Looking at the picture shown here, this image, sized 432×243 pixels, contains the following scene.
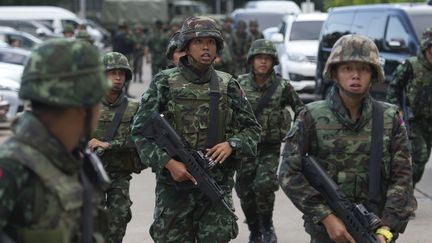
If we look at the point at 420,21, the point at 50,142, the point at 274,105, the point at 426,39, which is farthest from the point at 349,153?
the point at 420,21

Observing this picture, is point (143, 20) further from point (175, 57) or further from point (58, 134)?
point (58, 134)

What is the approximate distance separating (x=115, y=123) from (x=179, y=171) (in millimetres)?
1336

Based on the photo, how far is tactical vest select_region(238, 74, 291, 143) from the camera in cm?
832

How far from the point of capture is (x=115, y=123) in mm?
6961

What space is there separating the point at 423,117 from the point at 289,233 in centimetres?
156

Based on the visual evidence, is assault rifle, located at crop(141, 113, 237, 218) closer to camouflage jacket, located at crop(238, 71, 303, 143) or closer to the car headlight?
camouflage jacket, located at crop(238, 71, 303, 143)

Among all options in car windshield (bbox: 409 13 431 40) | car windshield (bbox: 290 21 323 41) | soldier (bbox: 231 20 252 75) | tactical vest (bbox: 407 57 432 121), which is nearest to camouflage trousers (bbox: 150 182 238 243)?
tactical vest (bbox: 407 57 432 121)

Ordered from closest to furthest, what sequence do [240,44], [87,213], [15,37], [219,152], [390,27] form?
[87,213] → [219,152] → [390,27] → [240,44] → [15,37]

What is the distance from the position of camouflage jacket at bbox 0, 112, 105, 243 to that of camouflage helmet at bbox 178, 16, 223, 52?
111 inches

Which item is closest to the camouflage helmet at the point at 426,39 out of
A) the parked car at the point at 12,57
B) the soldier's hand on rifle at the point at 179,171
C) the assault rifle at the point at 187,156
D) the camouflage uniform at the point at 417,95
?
the camouflage uniform at the point at 417,95

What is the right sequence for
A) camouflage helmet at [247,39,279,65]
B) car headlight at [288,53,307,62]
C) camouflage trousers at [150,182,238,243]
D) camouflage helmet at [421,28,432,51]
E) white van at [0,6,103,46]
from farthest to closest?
white van at [0,6,103,46]
car headlight at [288,53,307,62]
camouflage helmet at [421,28,432,51]
camouflage helmet at [247,39,279,65]
camouflage trousers at [150,182,238,243]

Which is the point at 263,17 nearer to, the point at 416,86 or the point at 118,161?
the point at 416,86

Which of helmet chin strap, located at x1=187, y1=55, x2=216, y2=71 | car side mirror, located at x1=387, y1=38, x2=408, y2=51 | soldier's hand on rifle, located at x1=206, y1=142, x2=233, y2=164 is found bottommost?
car side mirror, located at x1=387, y1=38, x2=408, y2=51

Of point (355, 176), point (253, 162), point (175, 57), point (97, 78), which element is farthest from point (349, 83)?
point (253, 162)
